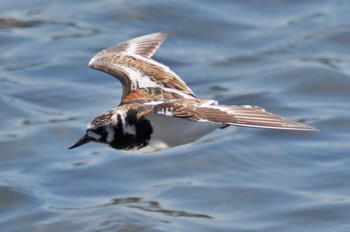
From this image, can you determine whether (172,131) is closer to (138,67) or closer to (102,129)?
(102,129)

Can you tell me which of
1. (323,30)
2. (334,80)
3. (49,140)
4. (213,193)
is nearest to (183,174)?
(213,193)

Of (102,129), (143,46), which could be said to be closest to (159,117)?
(102,129)

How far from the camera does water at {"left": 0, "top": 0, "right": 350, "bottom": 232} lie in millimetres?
10555

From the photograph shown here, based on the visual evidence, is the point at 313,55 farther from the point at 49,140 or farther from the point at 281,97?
the point at 49,140

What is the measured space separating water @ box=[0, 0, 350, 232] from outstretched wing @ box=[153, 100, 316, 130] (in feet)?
8.33

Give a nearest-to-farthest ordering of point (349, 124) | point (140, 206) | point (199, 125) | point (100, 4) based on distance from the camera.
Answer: point (199, 125) < point (140, 206) < point (349, 124) < point (100, 4)

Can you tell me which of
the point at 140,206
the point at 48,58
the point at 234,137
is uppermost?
the point at 48,58

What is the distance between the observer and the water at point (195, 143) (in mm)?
10555

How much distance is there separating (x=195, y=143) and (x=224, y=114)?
411 cm

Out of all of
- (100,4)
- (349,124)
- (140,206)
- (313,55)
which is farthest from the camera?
(100,4)

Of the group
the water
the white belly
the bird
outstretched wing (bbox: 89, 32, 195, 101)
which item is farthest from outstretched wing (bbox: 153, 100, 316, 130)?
the water

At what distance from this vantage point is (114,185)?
36.2 feet

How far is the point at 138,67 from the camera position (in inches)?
360

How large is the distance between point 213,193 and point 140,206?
26.0 inches
